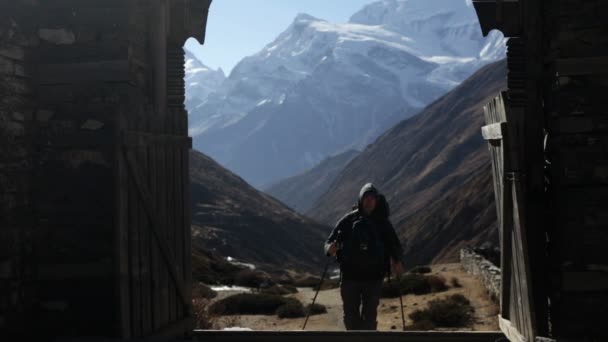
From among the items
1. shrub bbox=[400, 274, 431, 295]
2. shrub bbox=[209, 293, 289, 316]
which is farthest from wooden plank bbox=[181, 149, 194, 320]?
shrub bbox=[400, 274, 431, 295]

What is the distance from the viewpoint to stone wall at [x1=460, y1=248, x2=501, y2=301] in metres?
17.8

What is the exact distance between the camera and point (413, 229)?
69.2 meters

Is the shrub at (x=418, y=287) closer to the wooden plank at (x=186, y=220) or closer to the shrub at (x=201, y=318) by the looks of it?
the shrub at (x=201, y=318)

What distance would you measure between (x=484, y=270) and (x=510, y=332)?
14656 mm

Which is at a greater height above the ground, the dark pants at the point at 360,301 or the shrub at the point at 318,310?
the dark pants at the point at 360,301

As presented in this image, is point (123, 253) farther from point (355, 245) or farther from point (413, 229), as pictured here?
point (413, 229)

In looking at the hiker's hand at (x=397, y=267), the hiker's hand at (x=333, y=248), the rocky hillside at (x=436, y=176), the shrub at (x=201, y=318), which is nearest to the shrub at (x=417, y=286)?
the shrub at (x=201, y=318)

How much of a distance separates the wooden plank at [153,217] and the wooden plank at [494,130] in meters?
2.98

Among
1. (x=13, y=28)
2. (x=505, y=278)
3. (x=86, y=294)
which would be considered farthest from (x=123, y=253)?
(x=505, y=278)

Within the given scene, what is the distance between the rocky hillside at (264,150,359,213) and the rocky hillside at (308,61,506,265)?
37836mm

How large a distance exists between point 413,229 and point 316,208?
59914mm

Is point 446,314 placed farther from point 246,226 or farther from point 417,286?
point 246,226

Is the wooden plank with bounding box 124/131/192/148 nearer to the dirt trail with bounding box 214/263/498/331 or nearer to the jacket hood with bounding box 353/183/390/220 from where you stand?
the jacket hood with bounding box 353/183/390/220

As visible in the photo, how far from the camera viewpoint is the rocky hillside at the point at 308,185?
170500mm
